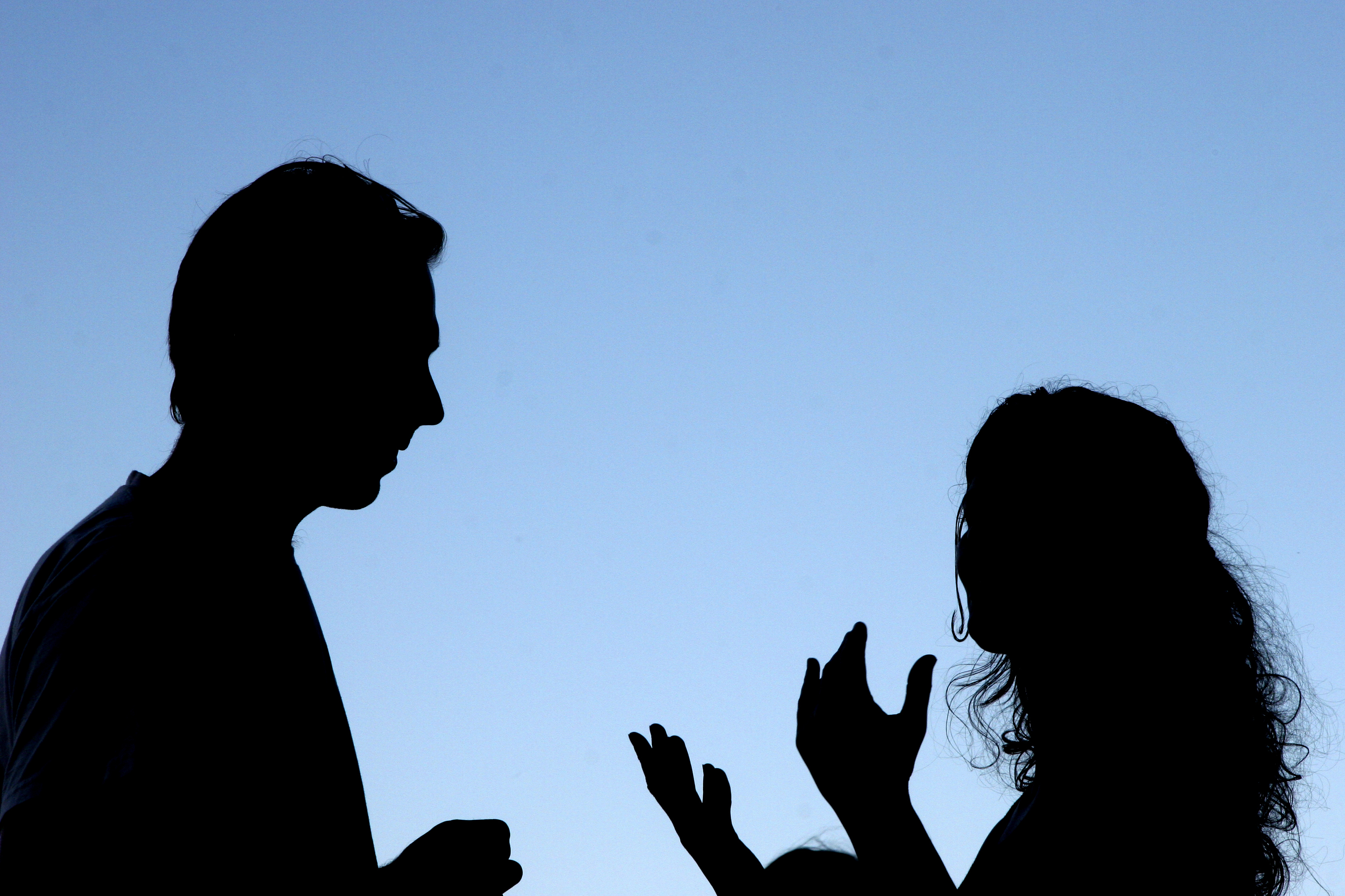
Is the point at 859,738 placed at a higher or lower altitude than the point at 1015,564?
lower

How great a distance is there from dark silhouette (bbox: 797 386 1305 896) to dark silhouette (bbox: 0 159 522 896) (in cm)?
101

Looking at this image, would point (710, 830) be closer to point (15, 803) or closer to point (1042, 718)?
point (1042, 718)

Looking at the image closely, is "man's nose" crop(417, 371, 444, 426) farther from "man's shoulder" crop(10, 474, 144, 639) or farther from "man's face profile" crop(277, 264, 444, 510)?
"man's shoulder" crop(10, 474, 144, 639)

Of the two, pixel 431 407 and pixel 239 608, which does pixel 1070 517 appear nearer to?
pixel 431 407

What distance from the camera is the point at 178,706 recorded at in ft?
4.75

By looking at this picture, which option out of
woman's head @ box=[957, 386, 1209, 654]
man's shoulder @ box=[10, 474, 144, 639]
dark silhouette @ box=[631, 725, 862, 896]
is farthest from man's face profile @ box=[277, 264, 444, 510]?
woman's head @ box=[957, 386, 1209, 654]

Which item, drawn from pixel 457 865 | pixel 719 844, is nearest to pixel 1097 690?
pixel 719 844

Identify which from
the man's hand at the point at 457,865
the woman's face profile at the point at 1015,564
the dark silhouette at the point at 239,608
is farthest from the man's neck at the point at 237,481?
the woman's face profile at the point at 1015,564

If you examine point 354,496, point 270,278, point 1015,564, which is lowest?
point 1015,564

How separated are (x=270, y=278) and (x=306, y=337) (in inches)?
5.0

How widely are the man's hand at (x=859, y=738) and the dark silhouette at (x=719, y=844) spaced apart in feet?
1.04

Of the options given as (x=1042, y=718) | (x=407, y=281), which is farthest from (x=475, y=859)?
(x=1042, y=718)

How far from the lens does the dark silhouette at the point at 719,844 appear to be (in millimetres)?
2666

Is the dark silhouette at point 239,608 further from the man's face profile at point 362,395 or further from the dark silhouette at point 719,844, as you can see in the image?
the dark silhouette at point 719,844
